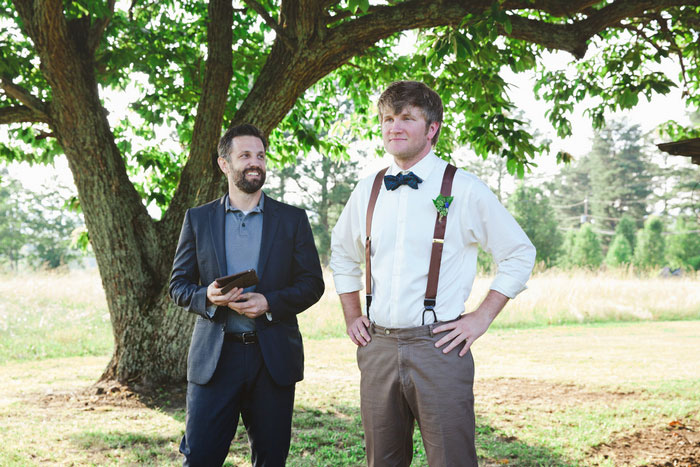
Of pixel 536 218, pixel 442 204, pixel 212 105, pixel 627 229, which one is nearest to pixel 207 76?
pixel 212 105

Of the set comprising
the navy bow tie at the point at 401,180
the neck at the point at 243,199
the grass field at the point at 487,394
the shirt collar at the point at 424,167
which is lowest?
the grass field at the point at 487,394

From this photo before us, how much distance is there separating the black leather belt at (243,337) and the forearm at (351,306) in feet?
1.61

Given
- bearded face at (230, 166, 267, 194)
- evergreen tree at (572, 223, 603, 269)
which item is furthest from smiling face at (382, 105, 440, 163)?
evergreen tree at (572, 223, 603, 269)

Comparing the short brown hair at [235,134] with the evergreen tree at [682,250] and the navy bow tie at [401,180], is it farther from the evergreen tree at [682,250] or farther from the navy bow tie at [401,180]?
the evergreen tree at [682,250]

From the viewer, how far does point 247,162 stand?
3176mm

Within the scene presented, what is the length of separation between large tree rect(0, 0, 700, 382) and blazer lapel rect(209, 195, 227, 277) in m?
2.15

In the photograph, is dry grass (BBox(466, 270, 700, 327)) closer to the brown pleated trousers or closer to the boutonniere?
the brown pleated trousers

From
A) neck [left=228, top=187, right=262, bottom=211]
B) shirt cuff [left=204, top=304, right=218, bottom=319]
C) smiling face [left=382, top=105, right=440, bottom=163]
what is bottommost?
shirt cuff [left=204, top=304, right=218, bottom=319]

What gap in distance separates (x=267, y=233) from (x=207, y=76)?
4324 mm

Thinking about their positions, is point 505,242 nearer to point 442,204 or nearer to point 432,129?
point 442,204

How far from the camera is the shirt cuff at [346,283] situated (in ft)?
10.1

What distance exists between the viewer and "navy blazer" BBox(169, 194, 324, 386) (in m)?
3.12

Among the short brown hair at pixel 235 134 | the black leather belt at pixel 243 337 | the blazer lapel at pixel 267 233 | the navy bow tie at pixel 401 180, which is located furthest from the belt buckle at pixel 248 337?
the navy bow tie at pixel 401 180

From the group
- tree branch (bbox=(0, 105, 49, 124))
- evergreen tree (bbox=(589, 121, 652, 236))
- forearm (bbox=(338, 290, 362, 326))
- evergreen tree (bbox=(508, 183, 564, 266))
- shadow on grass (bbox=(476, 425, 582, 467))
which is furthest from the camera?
evergreen tree (bbox=(589, 121, 652, 236))
